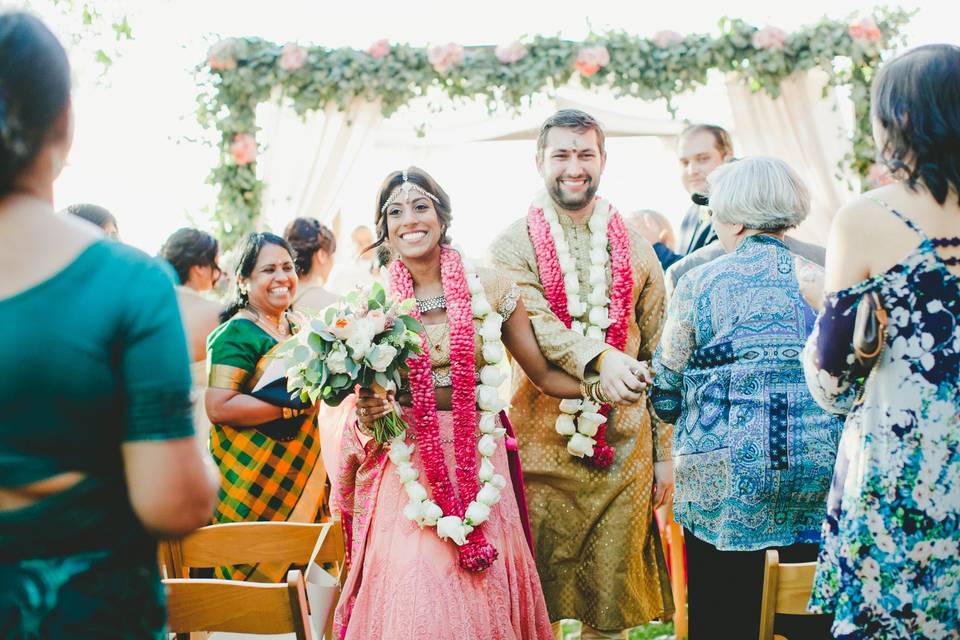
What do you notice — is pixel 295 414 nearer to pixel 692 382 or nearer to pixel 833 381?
pixel 692 382

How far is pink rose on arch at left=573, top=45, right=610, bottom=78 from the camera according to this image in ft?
24.1

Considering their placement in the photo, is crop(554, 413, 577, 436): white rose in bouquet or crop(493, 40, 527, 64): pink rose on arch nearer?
crop(554, 413, 577, 436): white rose in bouquet

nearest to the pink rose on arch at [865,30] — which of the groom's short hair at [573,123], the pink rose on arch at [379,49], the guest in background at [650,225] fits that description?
the guest in background at [650,225]

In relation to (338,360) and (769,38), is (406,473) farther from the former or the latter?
(769,38)

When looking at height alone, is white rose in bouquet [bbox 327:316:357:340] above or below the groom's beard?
below

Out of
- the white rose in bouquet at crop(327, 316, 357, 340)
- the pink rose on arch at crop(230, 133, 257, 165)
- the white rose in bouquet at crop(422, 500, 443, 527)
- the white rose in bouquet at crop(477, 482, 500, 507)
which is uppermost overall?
the pink rose on arch at crop(230, 133, 257, 165)

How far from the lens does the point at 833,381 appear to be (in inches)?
79.8

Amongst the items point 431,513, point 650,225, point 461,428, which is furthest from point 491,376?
point 650,225

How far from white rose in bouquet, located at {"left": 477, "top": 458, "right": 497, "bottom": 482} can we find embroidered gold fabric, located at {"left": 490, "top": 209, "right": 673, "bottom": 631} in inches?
26.7

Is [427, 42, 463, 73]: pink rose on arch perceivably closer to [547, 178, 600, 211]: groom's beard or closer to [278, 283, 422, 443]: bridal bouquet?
[547, 178, 600, 211]: groom's beard

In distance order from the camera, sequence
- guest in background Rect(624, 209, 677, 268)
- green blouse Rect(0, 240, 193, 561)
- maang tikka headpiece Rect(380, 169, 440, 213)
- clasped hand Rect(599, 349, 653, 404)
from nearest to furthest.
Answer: green blouse Rect(0, 240, 193, 561) → clasped hand Rect(599, 349, 653, 404) → maang tikka headpiece Rect(380, 169, 440, 213) → guest in background Rect(624, 209, 677, 268)

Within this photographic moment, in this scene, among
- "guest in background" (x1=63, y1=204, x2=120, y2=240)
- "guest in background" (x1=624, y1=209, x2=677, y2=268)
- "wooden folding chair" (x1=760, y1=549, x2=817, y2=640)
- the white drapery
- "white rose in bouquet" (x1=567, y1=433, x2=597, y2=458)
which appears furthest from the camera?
the white drapery

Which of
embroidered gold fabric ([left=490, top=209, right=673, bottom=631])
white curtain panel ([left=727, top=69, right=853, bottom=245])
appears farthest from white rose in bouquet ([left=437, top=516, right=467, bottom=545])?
white curtain panel ([left=727, top=69, right=853, bottom=245])

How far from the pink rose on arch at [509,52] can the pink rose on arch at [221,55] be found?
2.18 meters
